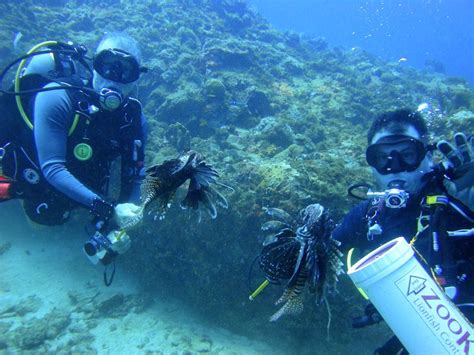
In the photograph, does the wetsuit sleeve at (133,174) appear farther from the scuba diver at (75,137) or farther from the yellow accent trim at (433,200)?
the yellow accent trim at (433,200)

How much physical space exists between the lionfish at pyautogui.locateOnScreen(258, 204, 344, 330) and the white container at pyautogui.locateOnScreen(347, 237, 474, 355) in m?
0.27

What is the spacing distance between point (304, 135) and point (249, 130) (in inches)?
71.5

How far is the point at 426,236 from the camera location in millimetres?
3051

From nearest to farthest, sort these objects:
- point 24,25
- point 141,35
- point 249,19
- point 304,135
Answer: point 304,135
point 24,25
point 141,35
point 249,19

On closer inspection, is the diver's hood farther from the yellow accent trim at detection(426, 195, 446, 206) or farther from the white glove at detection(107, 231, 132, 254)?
the yellow accent trim at detection(426, 195, 446, 206)

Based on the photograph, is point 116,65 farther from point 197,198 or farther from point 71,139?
point 197,198

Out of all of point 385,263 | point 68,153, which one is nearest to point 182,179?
point 385,263

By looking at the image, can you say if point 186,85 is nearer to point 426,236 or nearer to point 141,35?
point 141,35

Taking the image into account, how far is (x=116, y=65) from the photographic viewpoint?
462 cm

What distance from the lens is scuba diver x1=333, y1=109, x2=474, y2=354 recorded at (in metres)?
2.70

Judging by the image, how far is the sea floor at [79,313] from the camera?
237 inches

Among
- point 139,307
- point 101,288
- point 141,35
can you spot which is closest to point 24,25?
point 141,35

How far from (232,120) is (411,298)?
921 centimetres

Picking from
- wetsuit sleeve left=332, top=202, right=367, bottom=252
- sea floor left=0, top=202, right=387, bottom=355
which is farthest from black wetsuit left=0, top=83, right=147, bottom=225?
wetsuit sleeve left=332, top=202, right=367, bottom=252
